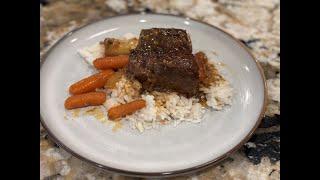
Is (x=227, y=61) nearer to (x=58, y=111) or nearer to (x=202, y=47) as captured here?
(x=202, y=47)

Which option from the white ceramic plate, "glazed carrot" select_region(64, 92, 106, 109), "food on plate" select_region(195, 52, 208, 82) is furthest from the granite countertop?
"food on plate" select_region(195, 52, 208, 82)

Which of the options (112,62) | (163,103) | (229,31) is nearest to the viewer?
(163,103)

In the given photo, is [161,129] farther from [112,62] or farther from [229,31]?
[229,31]

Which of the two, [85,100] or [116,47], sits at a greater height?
[116,47]

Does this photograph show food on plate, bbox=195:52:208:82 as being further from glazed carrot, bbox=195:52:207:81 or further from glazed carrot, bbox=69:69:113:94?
glazed carrot, bbox=69:69:113:94

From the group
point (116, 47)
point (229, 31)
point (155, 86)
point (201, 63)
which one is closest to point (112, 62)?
point (116, 47)

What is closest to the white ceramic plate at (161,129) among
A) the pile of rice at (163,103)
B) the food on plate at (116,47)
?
the pile of rice at (163,103)
